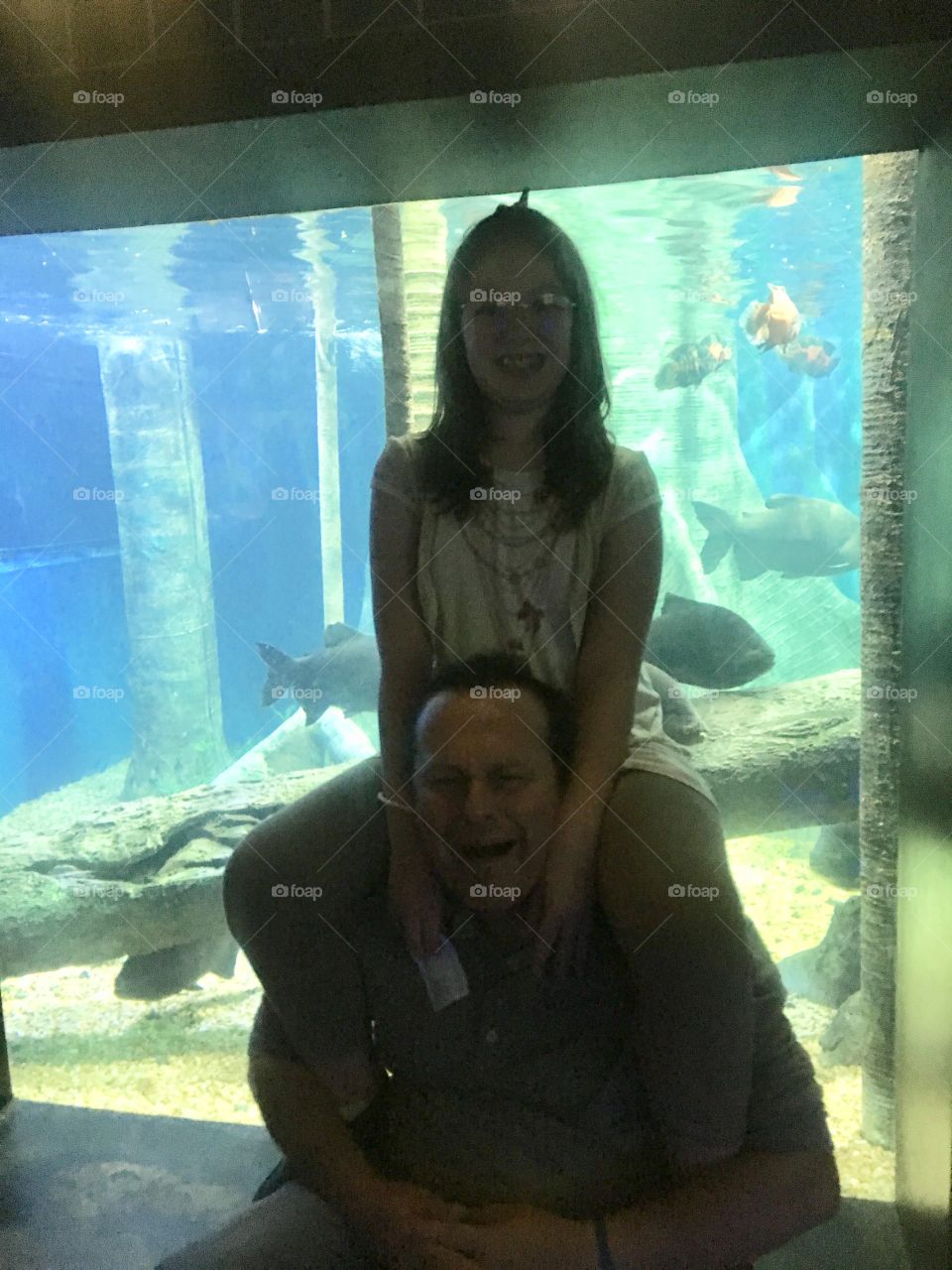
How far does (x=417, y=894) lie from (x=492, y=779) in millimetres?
220

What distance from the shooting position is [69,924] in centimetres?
278

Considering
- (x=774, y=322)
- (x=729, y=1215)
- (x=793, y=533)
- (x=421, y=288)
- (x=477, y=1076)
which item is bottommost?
(x=729, y=1215)

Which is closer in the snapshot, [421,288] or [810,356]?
[421,288]

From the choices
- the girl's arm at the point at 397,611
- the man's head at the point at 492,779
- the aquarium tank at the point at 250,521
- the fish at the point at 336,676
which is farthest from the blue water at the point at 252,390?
the fish at the point at 336,676

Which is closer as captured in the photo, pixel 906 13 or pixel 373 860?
pixel 906 13

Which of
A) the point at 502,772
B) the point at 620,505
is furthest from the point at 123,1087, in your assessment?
the point at 620,505

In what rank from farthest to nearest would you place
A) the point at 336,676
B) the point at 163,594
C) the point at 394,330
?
the point at 163,594 → the point at 336,676 → the point at 394,330

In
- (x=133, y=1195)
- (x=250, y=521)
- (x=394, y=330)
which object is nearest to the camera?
(x=133, y=1195)

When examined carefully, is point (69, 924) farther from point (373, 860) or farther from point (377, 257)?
point (377, 257)

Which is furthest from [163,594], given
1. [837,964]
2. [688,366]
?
[837,964]

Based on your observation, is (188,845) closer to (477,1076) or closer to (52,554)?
(477,1076)

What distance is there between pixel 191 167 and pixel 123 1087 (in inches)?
98.0

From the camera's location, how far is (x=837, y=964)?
3.35 meters

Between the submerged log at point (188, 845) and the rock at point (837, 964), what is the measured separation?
792 mm
